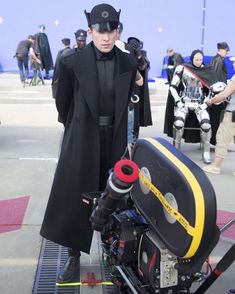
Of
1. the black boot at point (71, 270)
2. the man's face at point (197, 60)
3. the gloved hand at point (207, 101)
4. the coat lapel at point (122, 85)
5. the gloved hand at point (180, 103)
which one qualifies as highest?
the coat lapel at point (122, 85)

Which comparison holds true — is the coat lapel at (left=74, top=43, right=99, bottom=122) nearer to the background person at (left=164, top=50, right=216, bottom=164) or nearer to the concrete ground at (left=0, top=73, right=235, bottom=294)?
the concrete ground at (left=0, top=73, right=235, bottom=294)

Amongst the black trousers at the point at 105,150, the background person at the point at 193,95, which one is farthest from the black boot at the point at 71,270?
the background person at the point at 193,95

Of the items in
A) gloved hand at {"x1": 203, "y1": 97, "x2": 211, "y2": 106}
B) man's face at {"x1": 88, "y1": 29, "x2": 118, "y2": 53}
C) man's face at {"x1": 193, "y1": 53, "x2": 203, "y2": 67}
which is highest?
man's face at {"x1": 88, "y1": 29, "x2": 118, "y2": 53}

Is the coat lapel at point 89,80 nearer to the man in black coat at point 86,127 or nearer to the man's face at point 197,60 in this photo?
the man in black coat at point 86,127

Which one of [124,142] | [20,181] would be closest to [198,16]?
[20,181]

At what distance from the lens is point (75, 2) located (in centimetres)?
1875

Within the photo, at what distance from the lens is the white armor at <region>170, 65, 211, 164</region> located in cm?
634

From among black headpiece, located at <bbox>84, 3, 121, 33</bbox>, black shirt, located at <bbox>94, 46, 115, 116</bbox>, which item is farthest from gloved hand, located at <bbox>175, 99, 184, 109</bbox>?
black headpiece, located at <bbox>84, 3, 121, 33</bbox>

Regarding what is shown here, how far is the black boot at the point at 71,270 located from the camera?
3.02 meters

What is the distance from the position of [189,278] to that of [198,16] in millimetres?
18229

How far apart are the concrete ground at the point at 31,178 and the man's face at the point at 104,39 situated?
157 cm

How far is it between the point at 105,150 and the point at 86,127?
22cm

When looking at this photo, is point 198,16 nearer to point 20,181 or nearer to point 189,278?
point 20,181

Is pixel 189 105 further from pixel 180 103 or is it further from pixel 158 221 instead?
pixel 158 221
